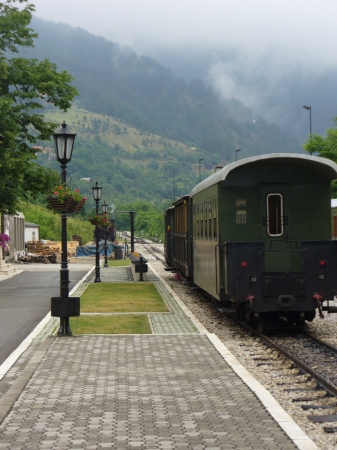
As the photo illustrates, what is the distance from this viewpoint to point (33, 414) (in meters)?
7.94

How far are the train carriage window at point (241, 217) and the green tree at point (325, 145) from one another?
41378 mm

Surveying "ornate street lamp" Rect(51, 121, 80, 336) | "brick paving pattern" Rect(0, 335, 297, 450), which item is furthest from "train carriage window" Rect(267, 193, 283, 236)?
"ornate street lamp" Rect(51, 121, 80, 336)

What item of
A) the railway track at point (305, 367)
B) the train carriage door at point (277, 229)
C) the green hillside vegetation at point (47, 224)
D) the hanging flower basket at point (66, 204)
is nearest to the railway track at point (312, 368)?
the railway track at point (305, 367)

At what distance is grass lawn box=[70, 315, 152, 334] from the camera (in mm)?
14992

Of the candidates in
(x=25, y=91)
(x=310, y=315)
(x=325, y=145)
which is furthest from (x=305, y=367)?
(x=325, y=145)

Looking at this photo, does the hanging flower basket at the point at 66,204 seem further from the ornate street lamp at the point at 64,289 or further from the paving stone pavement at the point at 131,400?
the paving stone pavement at the point at 131,400

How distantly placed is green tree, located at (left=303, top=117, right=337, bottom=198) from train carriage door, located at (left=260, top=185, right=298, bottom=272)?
41.2m

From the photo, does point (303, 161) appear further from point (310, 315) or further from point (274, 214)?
point (310, 315)

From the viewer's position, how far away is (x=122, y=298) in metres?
22.7

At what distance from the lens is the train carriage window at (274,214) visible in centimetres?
1482

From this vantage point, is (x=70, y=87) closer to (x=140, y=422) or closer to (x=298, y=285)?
(x=298, y=285)

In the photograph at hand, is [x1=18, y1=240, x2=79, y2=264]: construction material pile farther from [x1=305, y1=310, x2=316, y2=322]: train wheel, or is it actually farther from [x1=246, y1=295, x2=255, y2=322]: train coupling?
[x1=246, y1=295, x2=255, y2=322]: train coupling

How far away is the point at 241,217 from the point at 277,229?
0.75 meters

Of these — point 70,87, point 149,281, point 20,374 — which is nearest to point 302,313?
point 20,374
